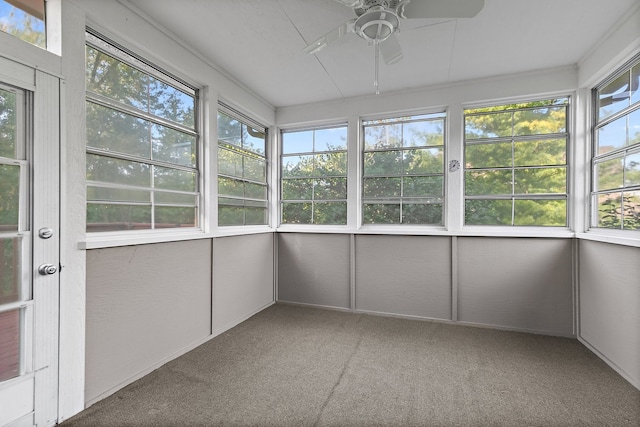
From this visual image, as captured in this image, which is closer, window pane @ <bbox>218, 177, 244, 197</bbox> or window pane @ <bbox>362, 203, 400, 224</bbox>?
window pane @ <bbox>218, 177, 244, 197</bbox>

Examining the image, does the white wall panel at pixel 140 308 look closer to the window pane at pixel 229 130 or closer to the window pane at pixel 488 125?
the window pane at pixel 229 130

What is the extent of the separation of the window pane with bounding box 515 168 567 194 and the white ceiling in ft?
3.44

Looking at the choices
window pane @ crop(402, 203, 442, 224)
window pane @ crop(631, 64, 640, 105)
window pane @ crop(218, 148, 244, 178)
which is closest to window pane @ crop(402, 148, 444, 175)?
window pane @ crop(402, 203, 442, 224)

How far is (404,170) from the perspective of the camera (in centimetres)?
359

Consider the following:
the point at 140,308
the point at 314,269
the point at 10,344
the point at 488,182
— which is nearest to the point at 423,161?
the point at 488,182

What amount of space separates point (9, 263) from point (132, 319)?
83 cm

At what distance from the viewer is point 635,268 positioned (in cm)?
212

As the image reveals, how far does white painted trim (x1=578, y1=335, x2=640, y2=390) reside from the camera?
209cm

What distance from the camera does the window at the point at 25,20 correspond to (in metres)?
1.57

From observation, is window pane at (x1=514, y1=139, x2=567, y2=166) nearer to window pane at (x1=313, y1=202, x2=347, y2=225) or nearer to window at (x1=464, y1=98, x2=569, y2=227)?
window at (x1=464, y1=98, x2=569, y2=227)

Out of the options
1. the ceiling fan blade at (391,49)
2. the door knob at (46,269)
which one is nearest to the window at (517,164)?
the ceiling fan blade at (391,49)

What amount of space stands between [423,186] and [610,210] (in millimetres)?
1648

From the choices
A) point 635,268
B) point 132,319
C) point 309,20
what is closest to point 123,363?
point 132,319

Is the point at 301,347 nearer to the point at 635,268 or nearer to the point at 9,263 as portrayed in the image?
the point at 9,263
